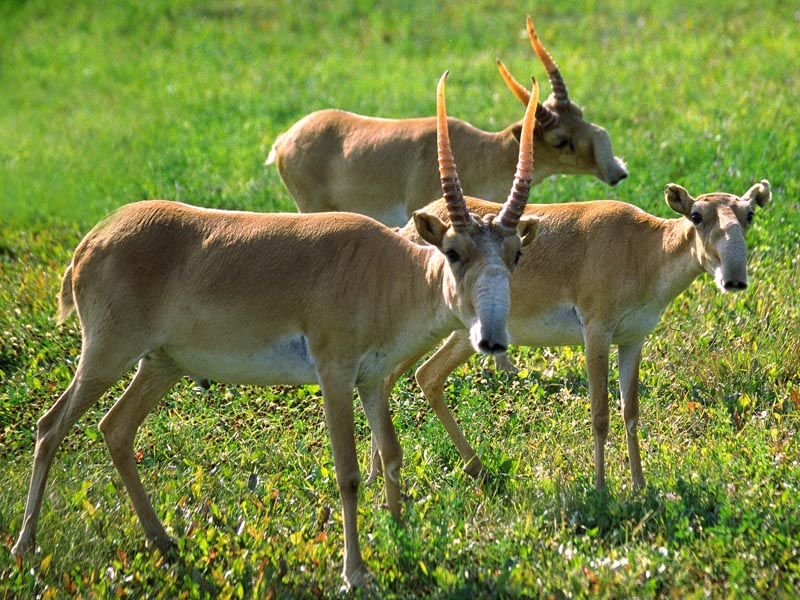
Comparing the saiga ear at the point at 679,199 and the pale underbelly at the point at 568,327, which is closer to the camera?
the saiga ear at the point at 679,199

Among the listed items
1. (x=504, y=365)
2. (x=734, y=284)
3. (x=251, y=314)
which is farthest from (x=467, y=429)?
(x=734, y=284)

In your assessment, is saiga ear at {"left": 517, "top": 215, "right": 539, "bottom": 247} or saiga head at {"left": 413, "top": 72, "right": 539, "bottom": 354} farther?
saiga ear at {"left": 517, "top": 215, "right": 539, "bottom": 247}

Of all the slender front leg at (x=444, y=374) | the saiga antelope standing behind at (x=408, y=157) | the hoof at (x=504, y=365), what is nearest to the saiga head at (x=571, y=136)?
the saiga antelope standing behind at (x=408, y=157)

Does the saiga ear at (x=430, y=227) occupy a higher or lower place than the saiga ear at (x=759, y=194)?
higher

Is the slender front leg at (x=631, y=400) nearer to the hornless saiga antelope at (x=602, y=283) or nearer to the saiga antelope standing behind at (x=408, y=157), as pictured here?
the hornless saiga antelope at (x=602, y=283)

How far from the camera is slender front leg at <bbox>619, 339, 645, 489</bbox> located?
7.92 meters

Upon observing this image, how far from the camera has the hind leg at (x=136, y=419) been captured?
736 centimetres

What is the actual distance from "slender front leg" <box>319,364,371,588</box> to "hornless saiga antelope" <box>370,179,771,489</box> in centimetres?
114

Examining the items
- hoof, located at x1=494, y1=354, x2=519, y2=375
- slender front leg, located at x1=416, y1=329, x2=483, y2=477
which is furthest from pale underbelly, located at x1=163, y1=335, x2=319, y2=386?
hoof, located at x1=494, y1=354, x2=519, y2=375

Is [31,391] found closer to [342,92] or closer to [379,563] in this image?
[379,563]

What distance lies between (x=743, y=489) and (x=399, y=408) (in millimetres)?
3066

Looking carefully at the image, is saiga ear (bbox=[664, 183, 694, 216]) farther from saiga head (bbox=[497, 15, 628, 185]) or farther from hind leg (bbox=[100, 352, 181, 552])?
saiga head (bbox=[497, 15, 628, 185])

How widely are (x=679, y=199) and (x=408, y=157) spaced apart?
4663 millimetres

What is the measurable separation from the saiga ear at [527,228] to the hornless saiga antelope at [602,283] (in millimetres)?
1383
